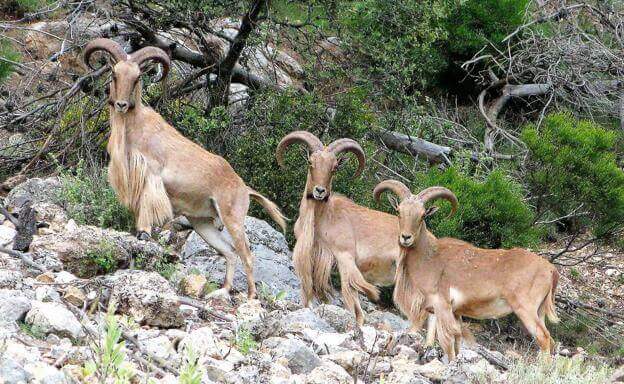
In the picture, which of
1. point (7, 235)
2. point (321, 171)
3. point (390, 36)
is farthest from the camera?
point (390, 36)

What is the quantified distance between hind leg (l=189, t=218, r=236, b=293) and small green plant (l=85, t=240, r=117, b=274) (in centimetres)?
185

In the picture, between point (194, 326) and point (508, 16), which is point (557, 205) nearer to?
point (508, 16)

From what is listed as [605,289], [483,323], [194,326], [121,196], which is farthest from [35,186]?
[605,289]

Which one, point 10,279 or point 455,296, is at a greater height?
point 10,279

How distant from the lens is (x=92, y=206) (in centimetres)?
1025

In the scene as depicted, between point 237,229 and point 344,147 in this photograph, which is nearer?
point 237,229

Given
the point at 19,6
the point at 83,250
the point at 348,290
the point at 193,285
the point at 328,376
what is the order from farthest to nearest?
the point at 19,6
the point at 348,290
the point at 193,285
the point at 83,250
the point at 328,376

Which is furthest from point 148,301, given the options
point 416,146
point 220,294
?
point 416,146

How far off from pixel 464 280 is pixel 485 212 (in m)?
2.47

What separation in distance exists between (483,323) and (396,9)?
163 inches

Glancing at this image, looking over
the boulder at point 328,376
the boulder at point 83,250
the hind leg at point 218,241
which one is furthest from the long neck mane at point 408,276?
the boulder at point 328,376

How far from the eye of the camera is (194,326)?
7.44 metres

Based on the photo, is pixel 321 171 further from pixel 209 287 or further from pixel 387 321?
pixel 387 321

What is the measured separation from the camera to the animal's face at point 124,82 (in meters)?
9.82
